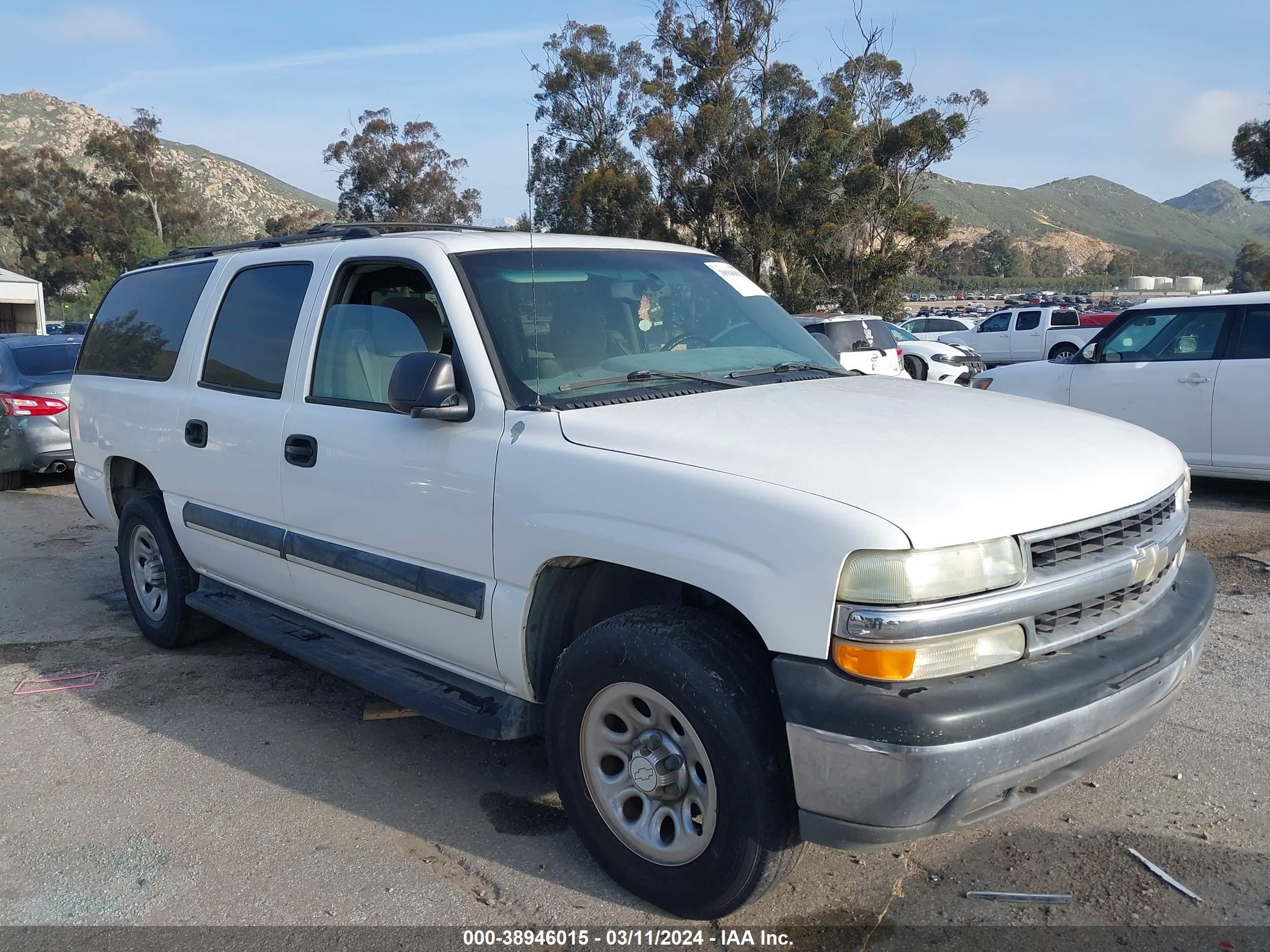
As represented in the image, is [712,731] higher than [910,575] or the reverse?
the reverse

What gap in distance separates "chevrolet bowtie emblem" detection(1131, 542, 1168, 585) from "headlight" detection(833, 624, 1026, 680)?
0.58 m

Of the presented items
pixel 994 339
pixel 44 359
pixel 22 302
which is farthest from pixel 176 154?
pixel 44 359

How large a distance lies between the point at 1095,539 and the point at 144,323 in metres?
4.81

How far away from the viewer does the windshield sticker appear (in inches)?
172

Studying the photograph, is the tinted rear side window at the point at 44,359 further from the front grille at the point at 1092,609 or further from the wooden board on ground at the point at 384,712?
the front grille at the point at 1092,609

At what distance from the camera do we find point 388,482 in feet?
12.0

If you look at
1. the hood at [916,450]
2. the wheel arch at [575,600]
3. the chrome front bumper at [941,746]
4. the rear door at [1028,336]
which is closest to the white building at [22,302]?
the rear door at [1028,336]

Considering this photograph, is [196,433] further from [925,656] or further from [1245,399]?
[1245,399]

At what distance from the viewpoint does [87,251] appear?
55.4 meters

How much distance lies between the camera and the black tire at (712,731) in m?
2.65

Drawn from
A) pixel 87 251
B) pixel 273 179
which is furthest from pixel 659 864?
pixel 273 179

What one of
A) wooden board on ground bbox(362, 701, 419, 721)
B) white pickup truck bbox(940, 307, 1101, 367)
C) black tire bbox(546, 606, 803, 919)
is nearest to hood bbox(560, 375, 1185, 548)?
black tire bbox(546, 606, 803, 919)

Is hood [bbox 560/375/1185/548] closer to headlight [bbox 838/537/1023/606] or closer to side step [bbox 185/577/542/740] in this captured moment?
headlight [bbox 838/537/1023/606]

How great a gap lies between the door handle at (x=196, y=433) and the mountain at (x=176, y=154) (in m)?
115
